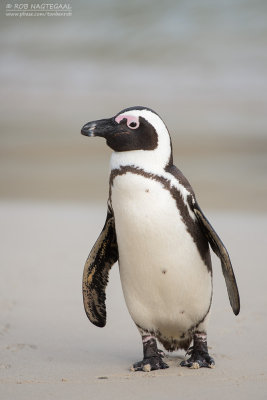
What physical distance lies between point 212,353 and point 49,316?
4.86 feet

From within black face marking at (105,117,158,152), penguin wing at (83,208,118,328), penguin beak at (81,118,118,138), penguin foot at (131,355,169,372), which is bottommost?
penguin foot at (131,355,169,372)

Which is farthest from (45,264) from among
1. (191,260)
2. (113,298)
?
(191,260)

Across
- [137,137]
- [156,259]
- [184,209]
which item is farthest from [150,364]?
[137,137]

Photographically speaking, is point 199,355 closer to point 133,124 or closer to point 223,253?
point 223,253

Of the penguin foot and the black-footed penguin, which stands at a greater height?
the black-footed penguin

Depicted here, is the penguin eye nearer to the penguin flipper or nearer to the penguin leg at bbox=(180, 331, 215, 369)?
the penguin flipper

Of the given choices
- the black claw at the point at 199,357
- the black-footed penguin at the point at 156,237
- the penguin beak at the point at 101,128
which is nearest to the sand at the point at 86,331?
the black claw at the point at 199,357

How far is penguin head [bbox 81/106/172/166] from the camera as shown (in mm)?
3781

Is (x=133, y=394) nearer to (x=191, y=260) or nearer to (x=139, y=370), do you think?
(x=139, y=370)

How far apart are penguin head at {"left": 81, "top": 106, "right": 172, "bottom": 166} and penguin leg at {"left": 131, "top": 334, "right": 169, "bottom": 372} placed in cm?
91

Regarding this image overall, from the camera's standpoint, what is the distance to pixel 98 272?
13.9ft

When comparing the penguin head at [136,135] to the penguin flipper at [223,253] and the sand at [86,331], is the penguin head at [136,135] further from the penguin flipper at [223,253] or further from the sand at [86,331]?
the sand at [86,331]

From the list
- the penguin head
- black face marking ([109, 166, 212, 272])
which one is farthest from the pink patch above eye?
black face marking ([109, 166, 212, 272])

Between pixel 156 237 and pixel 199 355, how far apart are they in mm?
690
